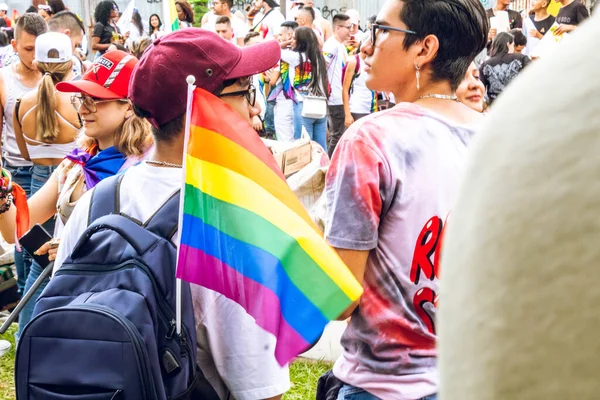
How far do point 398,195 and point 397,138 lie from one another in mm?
140

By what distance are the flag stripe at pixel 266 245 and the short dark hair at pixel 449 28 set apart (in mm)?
671

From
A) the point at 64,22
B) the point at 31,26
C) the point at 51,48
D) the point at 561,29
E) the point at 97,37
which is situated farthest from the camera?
the point at 97,37

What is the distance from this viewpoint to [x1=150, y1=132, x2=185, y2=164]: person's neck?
7.27ft

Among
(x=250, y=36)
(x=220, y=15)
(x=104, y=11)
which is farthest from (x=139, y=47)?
(x=104, y=11)

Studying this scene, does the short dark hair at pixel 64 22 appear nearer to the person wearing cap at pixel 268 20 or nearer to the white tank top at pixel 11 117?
the white tank top at pixel 11 117

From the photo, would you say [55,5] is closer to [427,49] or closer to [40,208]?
[40,208]

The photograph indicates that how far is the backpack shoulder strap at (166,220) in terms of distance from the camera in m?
2.00

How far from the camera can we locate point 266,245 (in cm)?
177

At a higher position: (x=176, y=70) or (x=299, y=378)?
(x=176, y=70)

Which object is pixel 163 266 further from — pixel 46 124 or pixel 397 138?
pixel 46 124

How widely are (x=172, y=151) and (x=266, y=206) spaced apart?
0.52 m

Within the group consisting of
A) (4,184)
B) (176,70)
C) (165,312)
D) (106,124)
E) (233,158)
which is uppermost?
(176,70)

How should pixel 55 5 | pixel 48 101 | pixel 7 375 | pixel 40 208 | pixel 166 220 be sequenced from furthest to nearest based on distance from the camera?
pixel 55 5 → pixel 48 101 → pixel 7 375 → pixel 40 208 → pixel 166 220

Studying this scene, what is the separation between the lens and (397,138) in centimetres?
186
